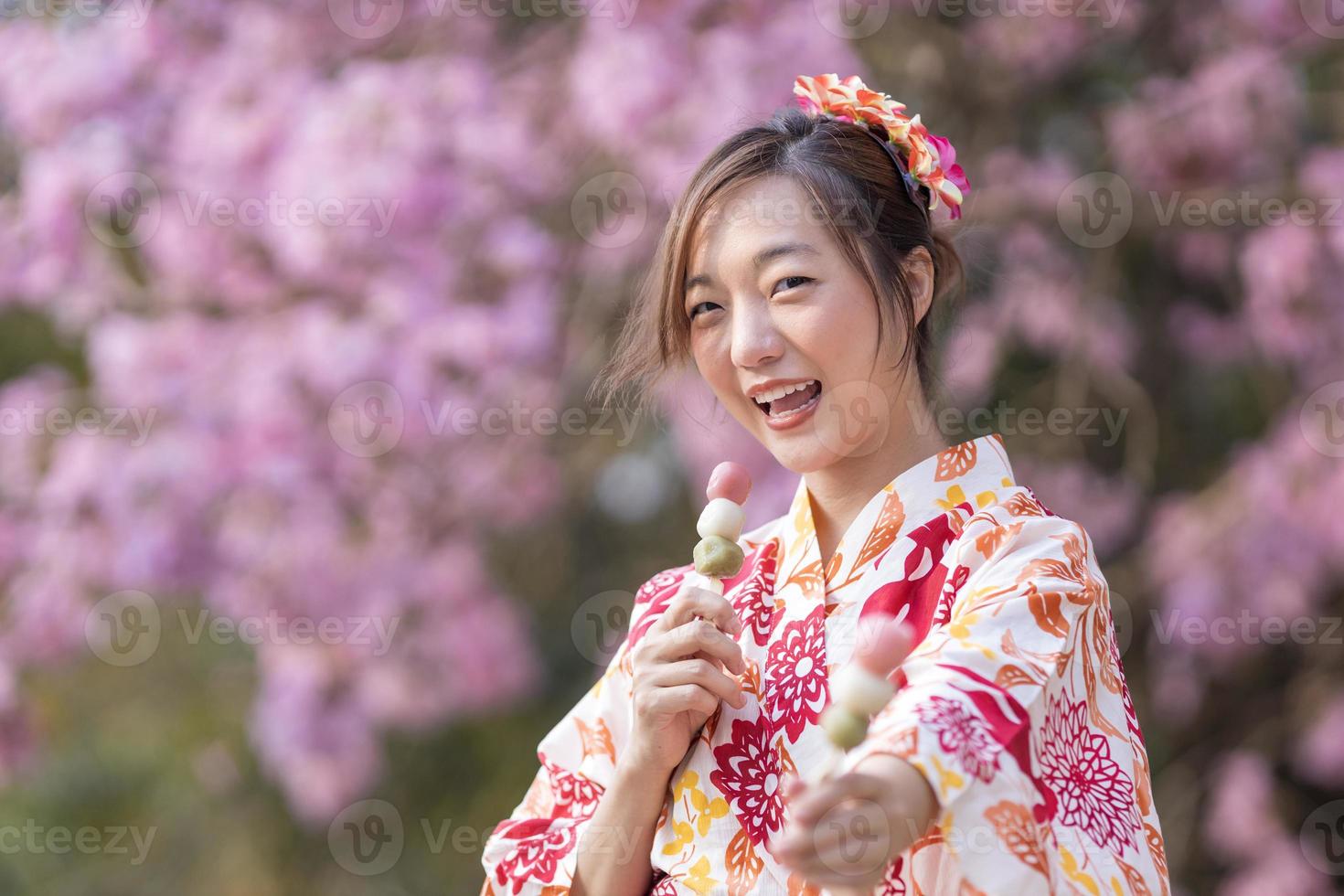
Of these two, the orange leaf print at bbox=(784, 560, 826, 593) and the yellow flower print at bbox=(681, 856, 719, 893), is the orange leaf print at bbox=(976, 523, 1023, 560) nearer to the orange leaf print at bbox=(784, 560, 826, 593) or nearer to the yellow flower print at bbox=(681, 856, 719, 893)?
the orange leaf print at bbox=(784, 560, 826, 593)

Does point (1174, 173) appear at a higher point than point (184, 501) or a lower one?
higher

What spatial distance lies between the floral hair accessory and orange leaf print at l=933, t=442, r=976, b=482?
256mm

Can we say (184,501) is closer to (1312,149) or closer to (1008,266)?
(1008,266)

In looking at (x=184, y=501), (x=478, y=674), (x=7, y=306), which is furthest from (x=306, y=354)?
(x=7, y=306)

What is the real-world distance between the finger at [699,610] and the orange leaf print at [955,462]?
0.23m

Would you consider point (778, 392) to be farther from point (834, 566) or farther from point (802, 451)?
point (834, 566)

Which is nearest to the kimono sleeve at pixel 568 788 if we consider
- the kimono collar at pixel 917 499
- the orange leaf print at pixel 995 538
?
the kimono collar at pixel 917 499

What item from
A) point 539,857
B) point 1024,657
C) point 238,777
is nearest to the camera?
point 1024,657

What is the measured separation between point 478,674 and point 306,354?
0.69 m

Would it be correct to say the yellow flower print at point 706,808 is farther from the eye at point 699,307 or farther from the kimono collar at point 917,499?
the eye at point 699,307

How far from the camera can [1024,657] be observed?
3.37ft

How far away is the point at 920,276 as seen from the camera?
4.33ft

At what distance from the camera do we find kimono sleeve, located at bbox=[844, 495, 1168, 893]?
3.14ft

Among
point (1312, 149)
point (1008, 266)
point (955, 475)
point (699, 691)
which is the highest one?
point (1312, 149)
